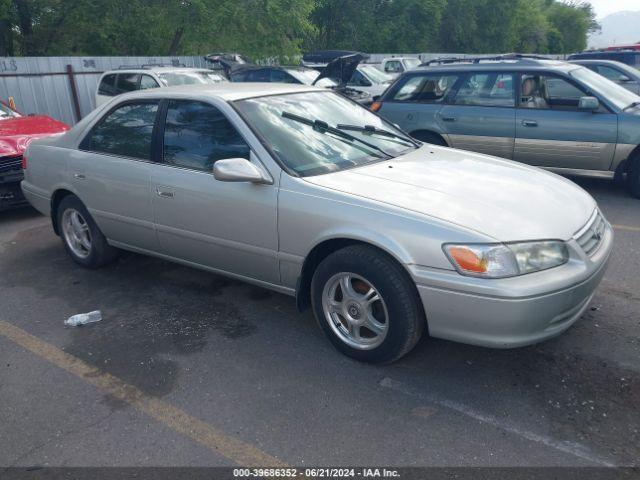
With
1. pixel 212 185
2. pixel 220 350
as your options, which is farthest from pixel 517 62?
pixel 220 350

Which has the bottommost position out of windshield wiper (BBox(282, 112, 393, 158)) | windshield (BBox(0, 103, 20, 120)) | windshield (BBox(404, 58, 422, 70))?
windshield (BBox(404, 58, 422, 70))

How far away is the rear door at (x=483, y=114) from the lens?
7418 millimetres

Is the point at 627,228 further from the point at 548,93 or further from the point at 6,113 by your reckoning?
the point at 6,113

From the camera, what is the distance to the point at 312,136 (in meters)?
3.97

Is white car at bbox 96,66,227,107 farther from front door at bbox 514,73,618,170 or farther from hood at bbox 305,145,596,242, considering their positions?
hood at bbox 305,145,596,242

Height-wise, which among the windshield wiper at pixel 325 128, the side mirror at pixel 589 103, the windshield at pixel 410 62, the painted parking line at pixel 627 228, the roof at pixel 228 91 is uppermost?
the roof at pixel 228 91

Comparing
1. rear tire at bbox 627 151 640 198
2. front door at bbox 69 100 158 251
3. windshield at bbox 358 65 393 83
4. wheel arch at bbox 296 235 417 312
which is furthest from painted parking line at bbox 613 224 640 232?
windshield at bbox 358 65 393 83

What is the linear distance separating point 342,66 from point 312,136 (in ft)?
28.9

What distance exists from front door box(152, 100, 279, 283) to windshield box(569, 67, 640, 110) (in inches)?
201

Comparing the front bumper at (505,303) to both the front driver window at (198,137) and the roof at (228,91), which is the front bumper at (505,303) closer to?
the front driver window at (198,137)

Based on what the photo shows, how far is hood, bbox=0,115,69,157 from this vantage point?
271 inches

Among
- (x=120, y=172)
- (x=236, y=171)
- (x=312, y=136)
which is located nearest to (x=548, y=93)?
(x=312, y=136)

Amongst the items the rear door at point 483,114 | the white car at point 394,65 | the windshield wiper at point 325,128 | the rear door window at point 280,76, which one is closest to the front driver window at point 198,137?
the windshield wiper at point 325,128

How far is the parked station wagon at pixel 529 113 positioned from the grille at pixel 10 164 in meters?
4.77
